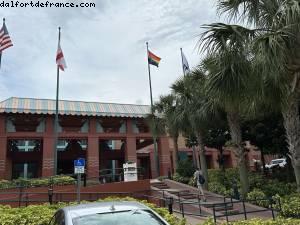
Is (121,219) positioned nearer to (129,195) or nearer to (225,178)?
(129,195)

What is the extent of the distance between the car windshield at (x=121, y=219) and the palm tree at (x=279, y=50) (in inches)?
260

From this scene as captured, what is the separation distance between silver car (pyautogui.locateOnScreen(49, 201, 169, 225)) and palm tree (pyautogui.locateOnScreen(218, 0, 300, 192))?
258 inches

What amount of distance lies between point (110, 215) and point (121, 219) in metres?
0.16

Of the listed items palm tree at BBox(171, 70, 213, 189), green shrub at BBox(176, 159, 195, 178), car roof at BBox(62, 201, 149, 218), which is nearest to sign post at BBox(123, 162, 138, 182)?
green shrub at BBox(176, 159, 195, 178)

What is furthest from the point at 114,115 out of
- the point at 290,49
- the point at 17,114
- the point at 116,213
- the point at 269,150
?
the point at 116,213

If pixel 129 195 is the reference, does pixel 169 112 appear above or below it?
above

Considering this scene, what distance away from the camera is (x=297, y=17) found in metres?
8.97

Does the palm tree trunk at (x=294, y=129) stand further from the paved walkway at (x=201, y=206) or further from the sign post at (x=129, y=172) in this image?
the sign post at (x=129, y=172)

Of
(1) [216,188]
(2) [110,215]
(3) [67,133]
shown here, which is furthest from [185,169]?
(2) [110,215]

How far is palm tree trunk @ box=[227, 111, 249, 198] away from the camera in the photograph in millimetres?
16141

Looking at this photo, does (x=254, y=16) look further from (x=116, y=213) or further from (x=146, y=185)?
(x=146, y=185)

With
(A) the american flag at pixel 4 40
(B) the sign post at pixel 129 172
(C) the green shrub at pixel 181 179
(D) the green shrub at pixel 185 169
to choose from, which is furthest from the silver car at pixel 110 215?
(D) the green shrub at pixel 185 169

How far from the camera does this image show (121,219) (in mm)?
3943

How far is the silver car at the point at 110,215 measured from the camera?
3.88m
